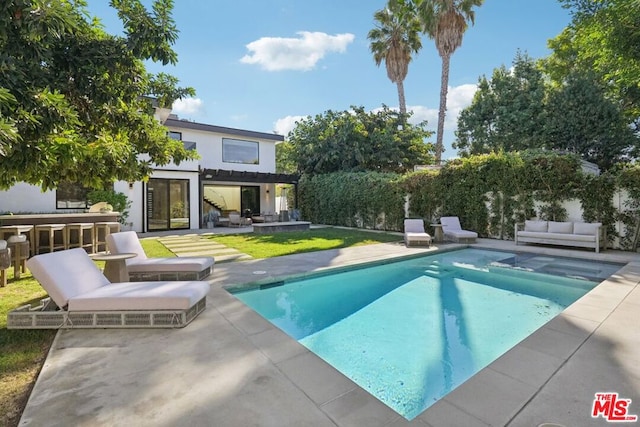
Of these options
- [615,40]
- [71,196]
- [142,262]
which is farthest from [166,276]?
[615,40]

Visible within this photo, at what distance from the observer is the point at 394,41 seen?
2083cm

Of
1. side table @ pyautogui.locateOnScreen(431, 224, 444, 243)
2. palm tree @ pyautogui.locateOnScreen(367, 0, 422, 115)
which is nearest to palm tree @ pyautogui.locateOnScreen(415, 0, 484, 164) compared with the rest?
palm tree @ pyautogui.locateOnScreen(367, 0, 422, 115)

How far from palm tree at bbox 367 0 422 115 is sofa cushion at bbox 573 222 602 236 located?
1470 cm

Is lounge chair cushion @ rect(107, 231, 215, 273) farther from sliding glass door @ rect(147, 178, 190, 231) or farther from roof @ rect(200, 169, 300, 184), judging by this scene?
roof @ rect(200, 169, 300, 184)

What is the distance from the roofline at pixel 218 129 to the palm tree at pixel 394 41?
27.8 ft

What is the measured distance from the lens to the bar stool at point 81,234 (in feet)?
28.4

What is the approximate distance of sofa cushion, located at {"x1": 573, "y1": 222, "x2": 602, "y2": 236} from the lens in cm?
940

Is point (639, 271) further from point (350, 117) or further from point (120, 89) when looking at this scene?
point (350, 117)

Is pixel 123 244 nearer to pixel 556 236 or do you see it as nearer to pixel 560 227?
pixel 556 236

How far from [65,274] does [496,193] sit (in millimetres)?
12779

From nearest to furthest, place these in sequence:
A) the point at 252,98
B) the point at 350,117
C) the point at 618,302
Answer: the point at 618,302
the point at 252,98
the point at 350,117

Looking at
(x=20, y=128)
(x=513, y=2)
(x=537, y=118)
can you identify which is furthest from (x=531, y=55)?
(x=20, y=128)

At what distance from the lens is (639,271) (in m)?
6.71

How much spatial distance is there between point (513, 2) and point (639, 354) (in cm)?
1302
